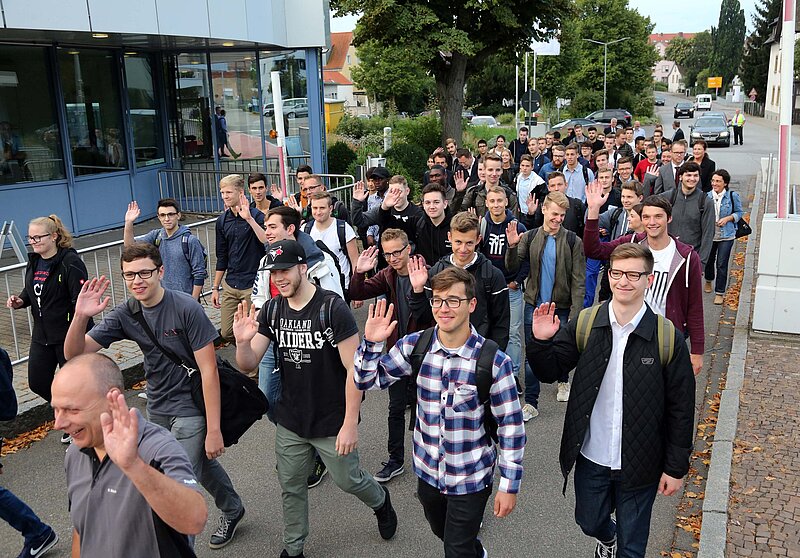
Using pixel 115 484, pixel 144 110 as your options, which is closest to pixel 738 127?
pixel 144 110

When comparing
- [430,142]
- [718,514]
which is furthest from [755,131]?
[718,514]

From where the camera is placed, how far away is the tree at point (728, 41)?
12688cm

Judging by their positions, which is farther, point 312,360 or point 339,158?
point 339,158

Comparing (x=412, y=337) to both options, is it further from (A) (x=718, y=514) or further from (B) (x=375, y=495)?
(A) (x=718, y=514)

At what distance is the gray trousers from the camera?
4391 millimetres

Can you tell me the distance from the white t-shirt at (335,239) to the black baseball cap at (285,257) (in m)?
2.57

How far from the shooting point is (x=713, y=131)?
38469mm

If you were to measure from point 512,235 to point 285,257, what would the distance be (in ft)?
10.2

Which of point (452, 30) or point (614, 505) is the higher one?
point (452, 30)

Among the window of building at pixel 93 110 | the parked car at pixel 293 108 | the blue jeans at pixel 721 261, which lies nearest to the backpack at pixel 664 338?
the blue jeans at pixel 721 261

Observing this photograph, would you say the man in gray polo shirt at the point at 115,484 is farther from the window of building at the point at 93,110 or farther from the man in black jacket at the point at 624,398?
the window of building at the point at 93,110

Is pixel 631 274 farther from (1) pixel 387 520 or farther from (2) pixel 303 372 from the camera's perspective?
(1) pixel 387 520

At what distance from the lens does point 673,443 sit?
12.1ft

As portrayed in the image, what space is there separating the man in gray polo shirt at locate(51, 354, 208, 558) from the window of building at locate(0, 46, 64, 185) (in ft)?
40.1
